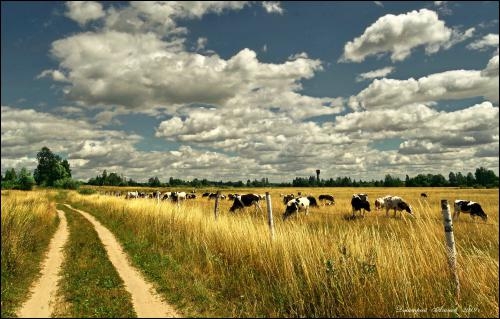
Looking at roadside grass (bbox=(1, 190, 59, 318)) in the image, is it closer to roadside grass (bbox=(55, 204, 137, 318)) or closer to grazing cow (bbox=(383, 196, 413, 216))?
roadside grass (bbox=(55, 204, 137, 318))

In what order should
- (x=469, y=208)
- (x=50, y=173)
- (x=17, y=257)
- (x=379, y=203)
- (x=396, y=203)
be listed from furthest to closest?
1. (x=50, y=173)
2. (x=379, y=203)
3. (x=396, y=203)
4. (x=469, y=208)
5. (x=17, y=257)

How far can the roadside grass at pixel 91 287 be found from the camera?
6.92 meters

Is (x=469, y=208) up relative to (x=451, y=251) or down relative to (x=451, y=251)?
down

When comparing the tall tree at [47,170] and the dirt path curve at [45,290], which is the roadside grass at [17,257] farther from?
the tall tree at [47,170]

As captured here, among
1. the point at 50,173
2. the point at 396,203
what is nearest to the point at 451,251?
the point at 396,203

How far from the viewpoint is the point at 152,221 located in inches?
672

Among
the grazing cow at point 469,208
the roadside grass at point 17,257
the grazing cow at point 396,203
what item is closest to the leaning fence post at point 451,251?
the roadside grass at point 17,257

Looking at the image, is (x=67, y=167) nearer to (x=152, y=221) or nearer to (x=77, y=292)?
(x=152, y=221)

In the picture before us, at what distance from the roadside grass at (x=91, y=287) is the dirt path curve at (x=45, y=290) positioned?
19 cm

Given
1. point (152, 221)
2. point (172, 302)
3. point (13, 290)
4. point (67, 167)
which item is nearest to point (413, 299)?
point (172, 302)

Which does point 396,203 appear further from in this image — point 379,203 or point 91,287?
point 91,287

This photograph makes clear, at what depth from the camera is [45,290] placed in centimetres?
842

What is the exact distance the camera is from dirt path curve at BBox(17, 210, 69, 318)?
A: 272 inches

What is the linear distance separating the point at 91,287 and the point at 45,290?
1.05m
